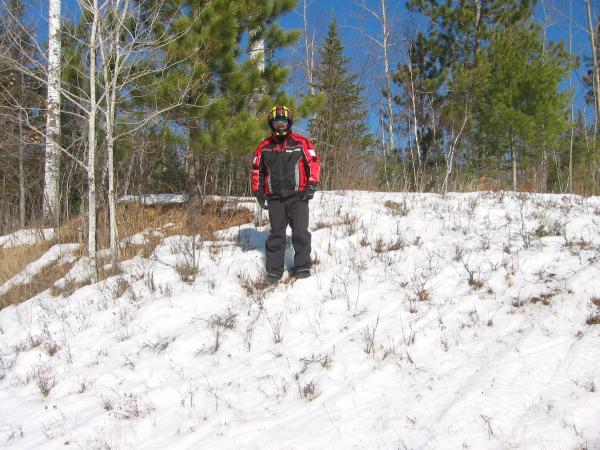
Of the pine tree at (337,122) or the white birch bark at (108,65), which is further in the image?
the pine tree at (337,122)

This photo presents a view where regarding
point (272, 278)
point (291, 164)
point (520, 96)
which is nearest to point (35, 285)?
point (272, 278)

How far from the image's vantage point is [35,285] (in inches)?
229

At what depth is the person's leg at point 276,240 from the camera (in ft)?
15.0

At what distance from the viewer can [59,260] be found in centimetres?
650

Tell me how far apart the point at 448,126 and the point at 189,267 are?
36.8 feet

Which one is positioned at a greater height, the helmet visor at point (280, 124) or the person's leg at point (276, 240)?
the helmet visor at point (280, 124)

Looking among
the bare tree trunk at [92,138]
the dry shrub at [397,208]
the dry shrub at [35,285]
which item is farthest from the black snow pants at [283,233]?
the dry shrub at [35,285]

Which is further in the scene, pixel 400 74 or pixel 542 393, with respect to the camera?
pixel 400 74

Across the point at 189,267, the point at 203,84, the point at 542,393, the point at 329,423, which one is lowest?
the point at 329,423

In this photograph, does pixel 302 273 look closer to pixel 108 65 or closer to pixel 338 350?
pixel 338 350

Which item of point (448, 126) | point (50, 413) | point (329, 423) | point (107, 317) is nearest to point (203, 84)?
point (107, 317)

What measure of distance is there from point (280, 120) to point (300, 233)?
48.1 inches

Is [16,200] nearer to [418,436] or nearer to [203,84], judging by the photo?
[203,84]

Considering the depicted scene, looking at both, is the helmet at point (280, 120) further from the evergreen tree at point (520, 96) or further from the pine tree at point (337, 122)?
the evergreen tree at point (520, 96)
